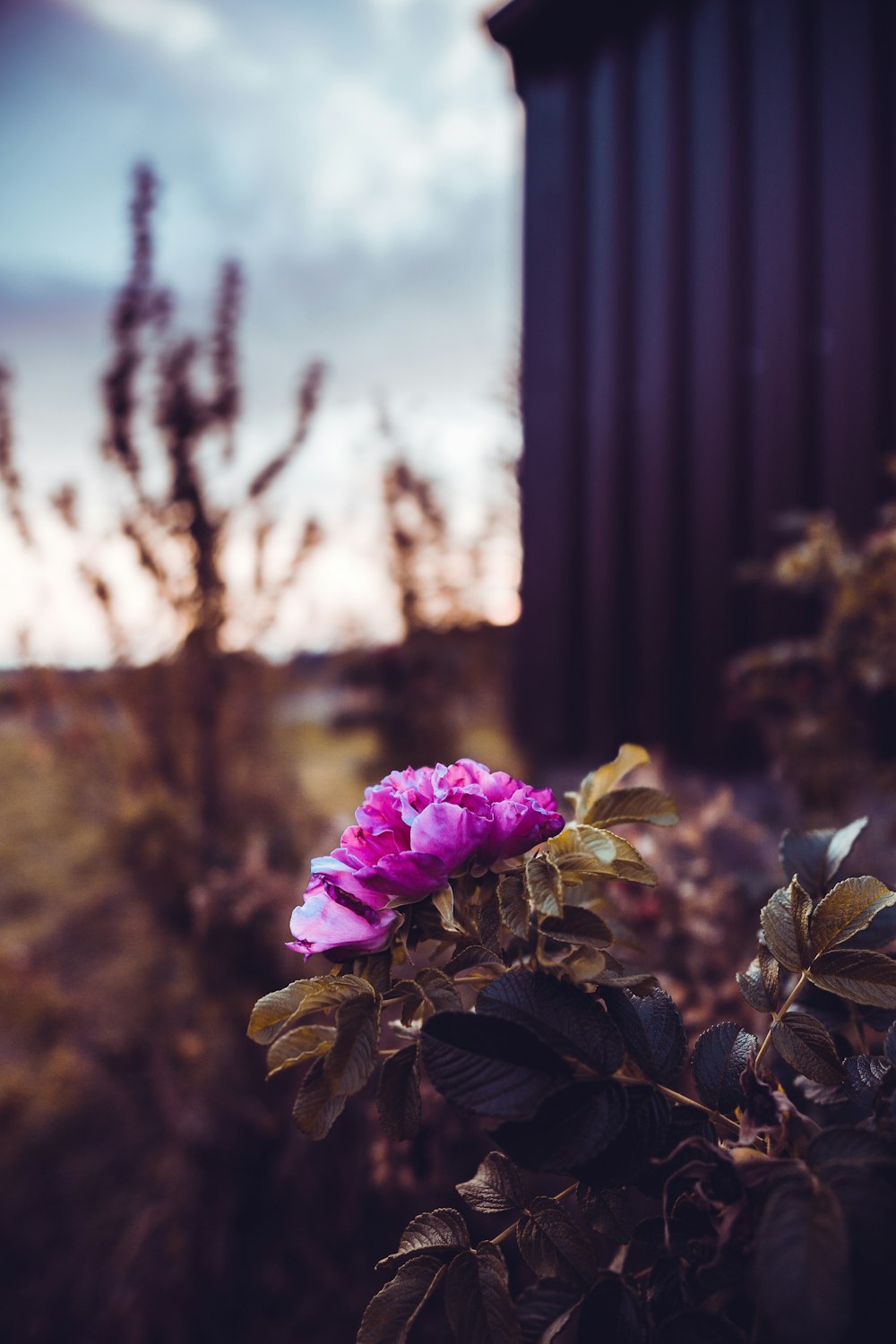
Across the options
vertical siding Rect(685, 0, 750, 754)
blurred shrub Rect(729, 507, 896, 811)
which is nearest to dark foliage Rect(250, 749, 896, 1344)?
blurred shrub Rect(729, 507, 896, 811)

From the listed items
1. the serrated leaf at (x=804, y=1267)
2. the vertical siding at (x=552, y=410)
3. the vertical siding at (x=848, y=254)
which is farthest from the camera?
the vertical siding at (x=552, y=410)

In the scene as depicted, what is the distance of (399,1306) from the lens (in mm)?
544

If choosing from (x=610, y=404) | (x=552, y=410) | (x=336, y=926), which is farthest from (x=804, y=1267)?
(x=552, y=410)

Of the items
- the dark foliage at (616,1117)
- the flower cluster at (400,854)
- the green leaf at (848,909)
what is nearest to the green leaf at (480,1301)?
the dark foliage at (616,1117)

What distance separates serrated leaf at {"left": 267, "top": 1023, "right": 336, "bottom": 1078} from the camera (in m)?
0.55

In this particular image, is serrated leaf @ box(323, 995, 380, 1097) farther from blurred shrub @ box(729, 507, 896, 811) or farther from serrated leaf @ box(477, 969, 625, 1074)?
blurred shrub @ box(729, 507, 896, 811)

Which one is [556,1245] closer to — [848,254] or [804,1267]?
[804,1267]

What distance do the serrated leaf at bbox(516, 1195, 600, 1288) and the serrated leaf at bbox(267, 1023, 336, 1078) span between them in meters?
0.19

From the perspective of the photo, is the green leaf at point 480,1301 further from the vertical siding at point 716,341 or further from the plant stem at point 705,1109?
the vertical siding at point 716,341

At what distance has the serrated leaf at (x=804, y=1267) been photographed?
1.22 ft

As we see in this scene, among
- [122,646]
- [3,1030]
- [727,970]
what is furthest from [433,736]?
[727,970]

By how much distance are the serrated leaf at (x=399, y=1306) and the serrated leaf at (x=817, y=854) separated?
44 centimetres

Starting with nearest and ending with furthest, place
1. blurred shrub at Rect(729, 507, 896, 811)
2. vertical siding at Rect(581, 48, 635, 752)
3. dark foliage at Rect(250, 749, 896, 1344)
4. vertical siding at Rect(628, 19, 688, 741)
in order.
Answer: dark foliage at Rect(250, 749, 896, 1344) < blurred shrub at Rect(729, 507, 896, 811) < vertical siding at Rect(628, 19, 688, 741) < vertical siding at Rect(581, 48, 635, 752)

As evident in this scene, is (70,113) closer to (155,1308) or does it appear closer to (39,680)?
(39,680)
